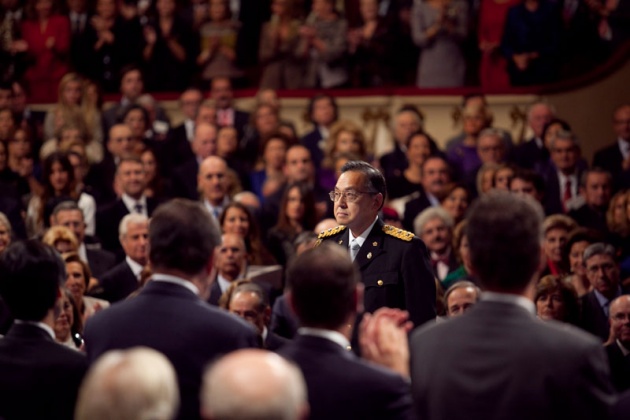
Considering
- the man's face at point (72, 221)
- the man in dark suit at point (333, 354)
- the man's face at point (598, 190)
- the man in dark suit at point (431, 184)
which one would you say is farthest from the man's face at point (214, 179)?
the man in dark suit at point (333, 354)

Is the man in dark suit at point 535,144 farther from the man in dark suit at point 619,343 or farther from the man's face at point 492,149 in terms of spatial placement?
the man in dark suit at point 619,343

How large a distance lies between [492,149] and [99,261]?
3334 mm

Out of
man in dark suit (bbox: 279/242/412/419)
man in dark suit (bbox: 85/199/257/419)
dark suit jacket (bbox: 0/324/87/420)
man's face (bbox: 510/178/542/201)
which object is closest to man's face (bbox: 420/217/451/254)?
man's face (bbox: 510/178/542/201)

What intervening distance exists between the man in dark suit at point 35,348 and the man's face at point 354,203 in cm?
173

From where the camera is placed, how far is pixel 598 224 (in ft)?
29.6

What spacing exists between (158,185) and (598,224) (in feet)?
11.4

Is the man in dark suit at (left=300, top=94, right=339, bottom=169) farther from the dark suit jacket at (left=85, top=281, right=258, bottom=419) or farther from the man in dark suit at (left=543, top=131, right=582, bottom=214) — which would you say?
the dark suit jacket at (left=85, top=281, right=258, bottom=419)

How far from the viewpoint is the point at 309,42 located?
11.6 metres

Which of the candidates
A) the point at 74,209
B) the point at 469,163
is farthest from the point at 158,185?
the point at 469,163

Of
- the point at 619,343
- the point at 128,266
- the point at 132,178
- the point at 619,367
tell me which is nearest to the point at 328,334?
the point at 619,367

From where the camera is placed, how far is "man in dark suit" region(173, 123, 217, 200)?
1006 cm

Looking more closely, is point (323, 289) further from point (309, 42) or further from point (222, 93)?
point (309, 42)

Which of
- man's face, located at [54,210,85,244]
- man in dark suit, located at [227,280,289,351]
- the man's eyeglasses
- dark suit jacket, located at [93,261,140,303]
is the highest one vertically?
the man's eyeglasses

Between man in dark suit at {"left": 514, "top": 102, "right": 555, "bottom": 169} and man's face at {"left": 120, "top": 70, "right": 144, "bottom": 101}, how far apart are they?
3.56m
